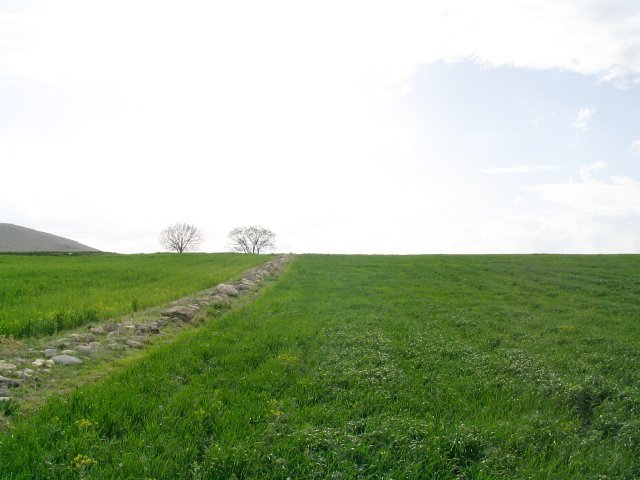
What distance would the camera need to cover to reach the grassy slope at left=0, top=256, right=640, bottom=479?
590cm

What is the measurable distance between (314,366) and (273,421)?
2902mm

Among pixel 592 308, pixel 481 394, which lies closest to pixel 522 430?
pixel 481 394

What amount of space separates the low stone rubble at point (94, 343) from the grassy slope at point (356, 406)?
1.30m

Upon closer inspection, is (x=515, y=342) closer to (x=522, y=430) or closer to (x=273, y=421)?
(x=522, y=430)

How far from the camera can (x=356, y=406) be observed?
7707 mm

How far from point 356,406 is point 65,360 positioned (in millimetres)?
6131

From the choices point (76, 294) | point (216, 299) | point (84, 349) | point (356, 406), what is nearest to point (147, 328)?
point (84, 349)

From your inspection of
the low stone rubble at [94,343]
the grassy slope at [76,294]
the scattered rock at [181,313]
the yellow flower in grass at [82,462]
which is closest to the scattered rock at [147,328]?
the low stone rubble at [94,343]

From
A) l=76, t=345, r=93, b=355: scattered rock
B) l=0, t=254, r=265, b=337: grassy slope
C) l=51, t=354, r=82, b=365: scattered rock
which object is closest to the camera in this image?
l=51, t=354, r=82, b=365: scattered rock

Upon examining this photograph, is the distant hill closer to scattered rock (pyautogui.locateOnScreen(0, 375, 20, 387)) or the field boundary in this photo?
the field boundary

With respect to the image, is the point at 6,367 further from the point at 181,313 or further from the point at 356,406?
the point at 356,406

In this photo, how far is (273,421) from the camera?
6973 millimetres

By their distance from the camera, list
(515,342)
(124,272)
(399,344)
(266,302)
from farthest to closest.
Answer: (124,272) → (266,302) → (515,342) → (399,344)

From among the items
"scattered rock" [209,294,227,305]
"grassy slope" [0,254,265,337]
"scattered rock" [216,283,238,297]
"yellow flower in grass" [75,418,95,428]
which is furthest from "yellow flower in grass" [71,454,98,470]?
"scattered rock" [216,283,238,297]
